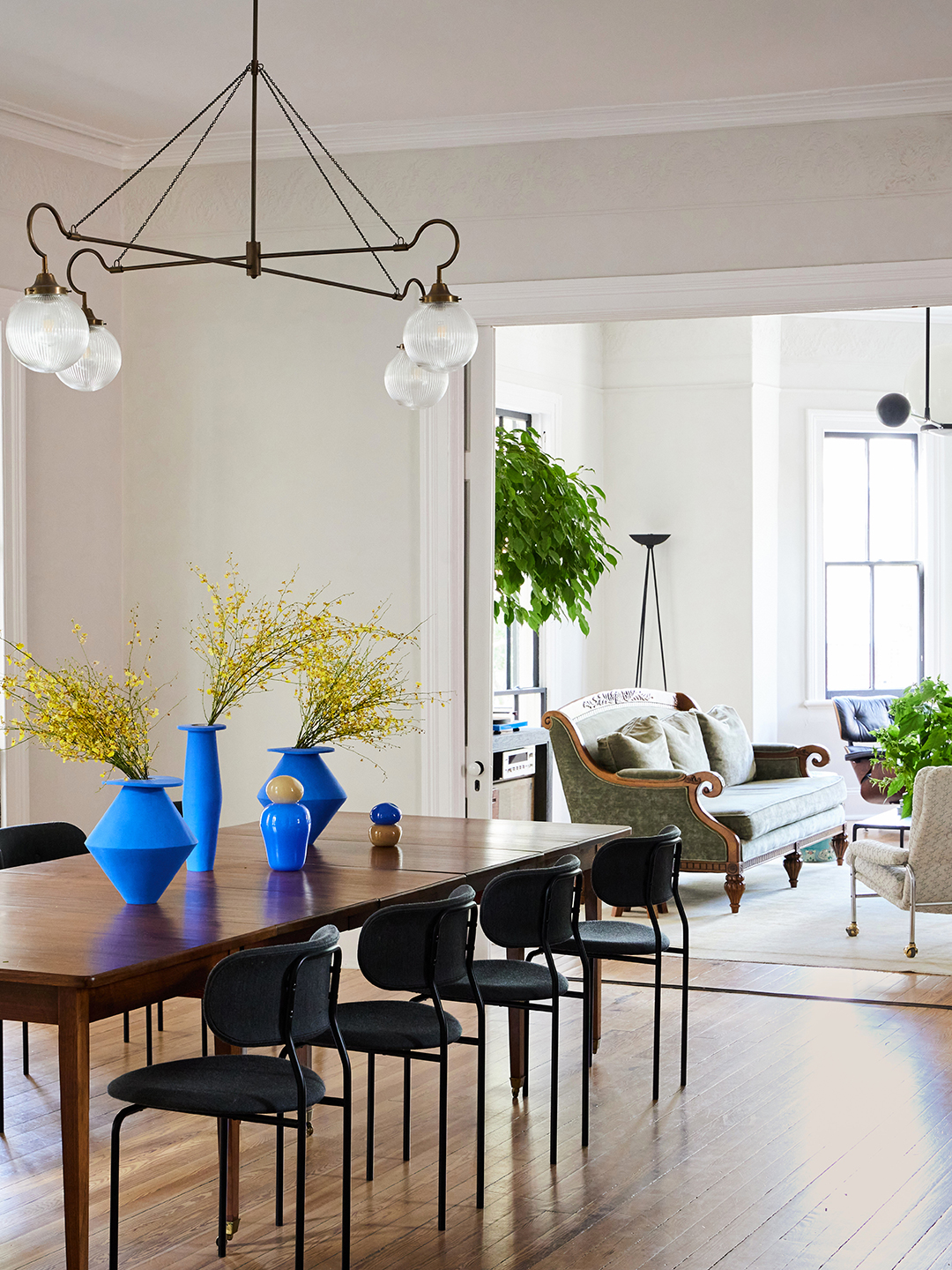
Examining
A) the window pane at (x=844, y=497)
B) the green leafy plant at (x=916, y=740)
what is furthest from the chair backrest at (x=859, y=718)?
the green leafy plant at (x=916, y=740)

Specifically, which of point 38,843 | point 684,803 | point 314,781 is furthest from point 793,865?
point 38,843

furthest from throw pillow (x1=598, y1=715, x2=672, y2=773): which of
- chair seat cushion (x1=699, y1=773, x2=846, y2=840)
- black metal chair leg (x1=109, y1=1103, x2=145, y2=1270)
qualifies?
black metal chair leg (x1=109, y1=1103, x2=145, y2=1270)

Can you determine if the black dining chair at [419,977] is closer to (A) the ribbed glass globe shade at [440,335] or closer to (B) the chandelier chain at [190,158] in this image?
(A) the ribbed glass globe shade at [440,335]

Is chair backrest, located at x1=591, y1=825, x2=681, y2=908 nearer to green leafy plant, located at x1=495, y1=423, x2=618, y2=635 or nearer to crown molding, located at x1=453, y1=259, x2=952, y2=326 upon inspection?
crown molding, located at x1=453, y1=259, x2=952, y2=326

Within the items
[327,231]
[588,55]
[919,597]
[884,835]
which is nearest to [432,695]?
[327,231]

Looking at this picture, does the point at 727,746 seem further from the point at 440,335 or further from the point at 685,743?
the point at 440,335

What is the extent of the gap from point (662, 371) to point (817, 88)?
5.35 meters

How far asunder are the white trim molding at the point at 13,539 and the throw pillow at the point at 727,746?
4.39 meters

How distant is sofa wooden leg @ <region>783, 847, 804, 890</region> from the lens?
27.8 feet

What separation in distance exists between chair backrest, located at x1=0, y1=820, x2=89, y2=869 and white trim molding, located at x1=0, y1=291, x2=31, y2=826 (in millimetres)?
1185

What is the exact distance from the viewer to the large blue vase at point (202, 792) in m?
3.96

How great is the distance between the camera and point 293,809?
3.99 m

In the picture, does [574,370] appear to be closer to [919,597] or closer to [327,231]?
[919,597]

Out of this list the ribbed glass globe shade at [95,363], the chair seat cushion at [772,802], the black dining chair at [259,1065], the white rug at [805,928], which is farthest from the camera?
the chair seat cushion at [772,802]
